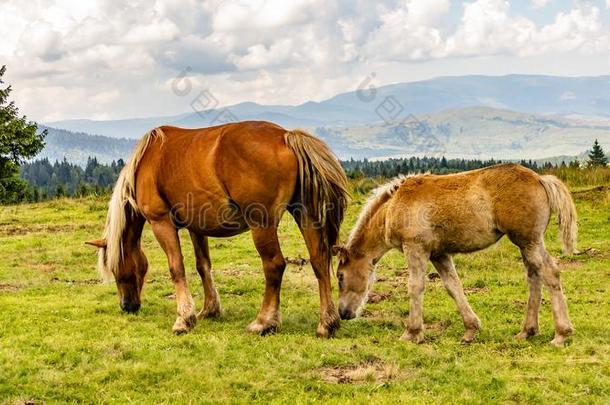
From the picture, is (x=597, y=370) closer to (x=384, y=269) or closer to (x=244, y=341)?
(x=244, y=341)

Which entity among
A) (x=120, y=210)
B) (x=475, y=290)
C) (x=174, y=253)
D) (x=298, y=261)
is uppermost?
(x=120, y=210)

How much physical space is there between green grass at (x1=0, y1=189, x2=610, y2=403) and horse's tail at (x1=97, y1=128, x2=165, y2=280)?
820mm

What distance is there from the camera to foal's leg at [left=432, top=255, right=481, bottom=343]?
25.3 ft

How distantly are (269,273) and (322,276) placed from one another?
71 centimetres

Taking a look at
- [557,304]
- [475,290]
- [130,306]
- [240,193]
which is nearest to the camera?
[557,304]

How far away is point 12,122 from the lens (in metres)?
39.4

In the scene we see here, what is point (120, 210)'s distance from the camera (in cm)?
912

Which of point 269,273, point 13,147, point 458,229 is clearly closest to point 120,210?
point 269,273

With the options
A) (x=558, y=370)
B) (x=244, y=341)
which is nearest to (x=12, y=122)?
(x=244, y=341)

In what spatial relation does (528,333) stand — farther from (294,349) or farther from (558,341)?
(294,349)

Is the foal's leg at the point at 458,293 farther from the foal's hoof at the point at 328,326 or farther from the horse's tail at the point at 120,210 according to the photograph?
the horse's tail at the point at 120,210

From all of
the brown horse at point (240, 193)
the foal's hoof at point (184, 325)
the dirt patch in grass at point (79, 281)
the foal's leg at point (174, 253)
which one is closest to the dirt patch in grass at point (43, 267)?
the dirt patch in grass at point (79, 281)

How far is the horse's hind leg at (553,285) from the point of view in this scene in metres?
7.29

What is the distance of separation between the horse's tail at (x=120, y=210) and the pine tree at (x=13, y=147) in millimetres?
31629
